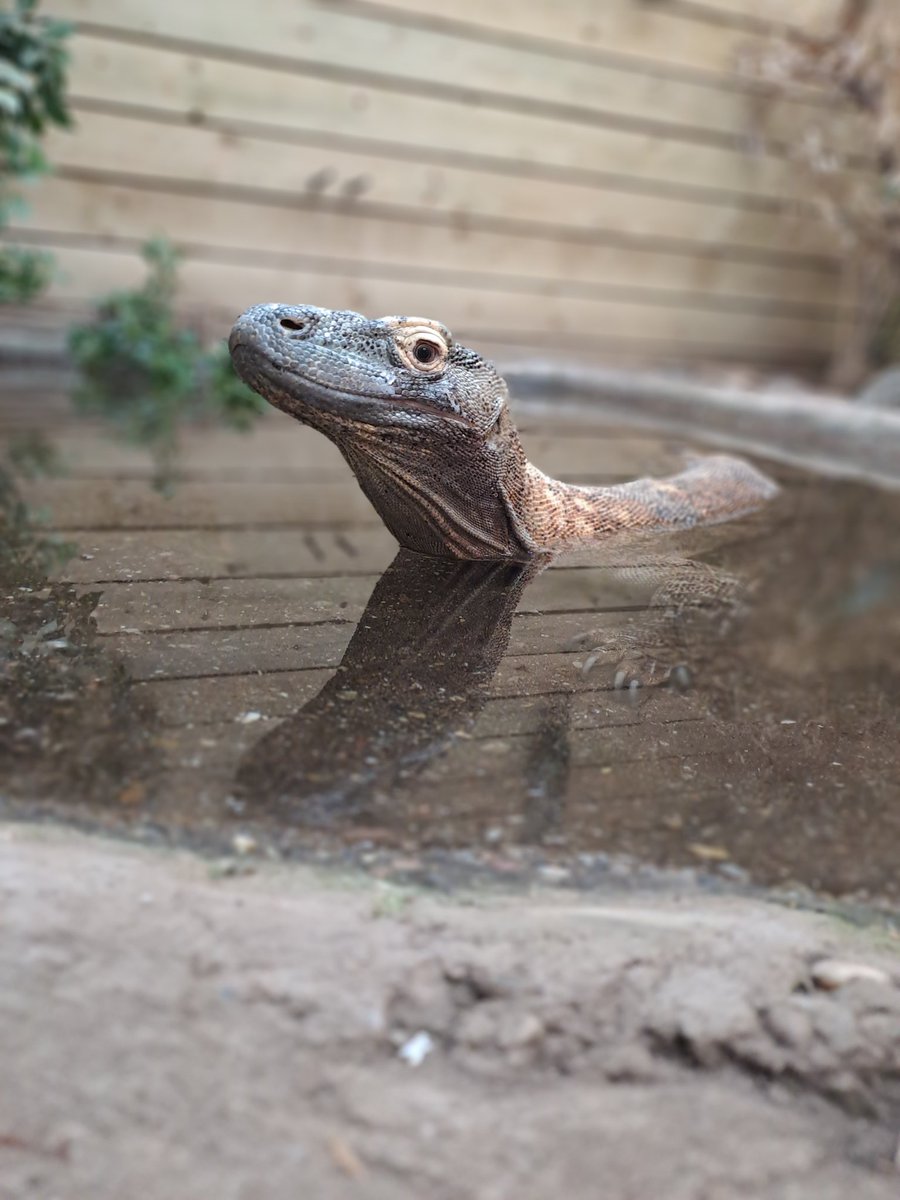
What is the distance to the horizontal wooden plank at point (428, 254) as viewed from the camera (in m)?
6.30

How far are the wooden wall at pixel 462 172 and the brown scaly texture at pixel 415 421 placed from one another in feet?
13.9

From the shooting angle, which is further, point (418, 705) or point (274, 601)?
point (274, 601)

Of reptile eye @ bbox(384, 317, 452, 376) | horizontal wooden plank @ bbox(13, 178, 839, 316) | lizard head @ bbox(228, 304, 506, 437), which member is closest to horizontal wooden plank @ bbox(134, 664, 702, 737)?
lizard head @ bbox(228, 304, 506, 437)

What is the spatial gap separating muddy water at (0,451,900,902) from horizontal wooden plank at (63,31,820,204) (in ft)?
16.4

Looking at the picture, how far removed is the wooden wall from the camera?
6.27 meters

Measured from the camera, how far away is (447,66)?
23.4 ft

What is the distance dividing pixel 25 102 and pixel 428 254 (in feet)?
10.3

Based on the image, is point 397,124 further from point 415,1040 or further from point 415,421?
point 415,1040

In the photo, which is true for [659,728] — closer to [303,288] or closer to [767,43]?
[303,288]

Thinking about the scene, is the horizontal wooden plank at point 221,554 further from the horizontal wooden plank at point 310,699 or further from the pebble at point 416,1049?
the pebble at point 416,1049

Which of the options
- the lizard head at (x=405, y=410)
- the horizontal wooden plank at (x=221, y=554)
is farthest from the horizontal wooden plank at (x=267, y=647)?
the lizard head at (x=405, y=410)

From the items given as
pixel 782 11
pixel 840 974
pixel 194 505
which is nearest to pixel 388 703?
pixel 840 974

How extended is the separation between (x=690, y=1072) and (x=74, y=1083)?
0.59 m

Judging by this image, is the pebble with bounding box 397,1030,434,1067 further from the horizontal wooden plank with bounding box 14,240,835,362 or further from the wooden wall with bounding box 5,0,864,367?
the wooden wall with bounding box 5,0,864,367
